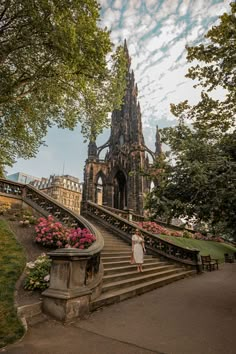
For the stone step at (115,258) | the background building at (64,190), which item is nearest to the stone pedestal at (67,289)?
the stone step at (115,258)

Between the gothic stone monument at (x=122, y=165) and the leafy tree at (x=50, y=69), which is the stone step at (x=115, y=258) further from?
the gothic stone monument at (x=122, y=165)

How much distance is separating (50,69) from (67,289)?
1163 centimetres

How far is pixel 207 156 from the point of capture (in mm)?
6211

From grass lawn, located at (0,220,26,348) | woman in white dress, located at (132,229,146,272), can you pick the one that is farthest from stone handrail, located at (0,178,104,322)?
woman in white dress, located at (132,229,146,272)

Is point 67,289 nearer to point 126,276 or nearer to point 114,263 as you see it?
point 126,276

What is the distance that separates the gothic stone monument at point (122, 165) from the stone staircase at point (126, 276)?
2038 cm

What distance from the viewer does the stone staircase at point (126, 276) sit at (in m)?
5.88

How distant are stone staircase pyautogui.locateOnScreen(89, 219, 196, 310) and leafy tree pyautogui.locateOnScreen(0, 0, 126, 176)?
31.1 ft

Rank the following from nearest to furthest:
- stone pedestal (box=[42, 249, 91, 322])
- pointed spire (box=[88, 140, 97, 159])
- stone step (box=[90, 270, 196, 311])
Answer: stone pedestal (box=[42, 249, 91, 322]) < stone step (box=[90, 270, 196, 311]) < pointed spire (box=[88, 140, 97, 159])

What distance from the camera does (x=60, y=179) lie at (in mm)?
71250

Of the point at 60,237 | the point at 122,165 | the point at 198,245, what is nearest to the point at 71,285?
the point at 60,237

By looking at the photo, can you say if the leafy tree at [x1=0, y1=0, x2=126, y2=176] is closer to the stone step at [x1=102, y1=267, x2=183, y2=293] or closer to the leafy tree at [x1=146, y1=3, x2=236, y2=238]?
the leafy tree at [x1=146, y1=3, x2=236, y2=238]

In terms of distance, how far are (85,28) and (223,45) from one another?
6726 mm

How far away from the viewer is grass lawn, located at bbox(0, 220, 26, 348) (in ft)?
11.3
